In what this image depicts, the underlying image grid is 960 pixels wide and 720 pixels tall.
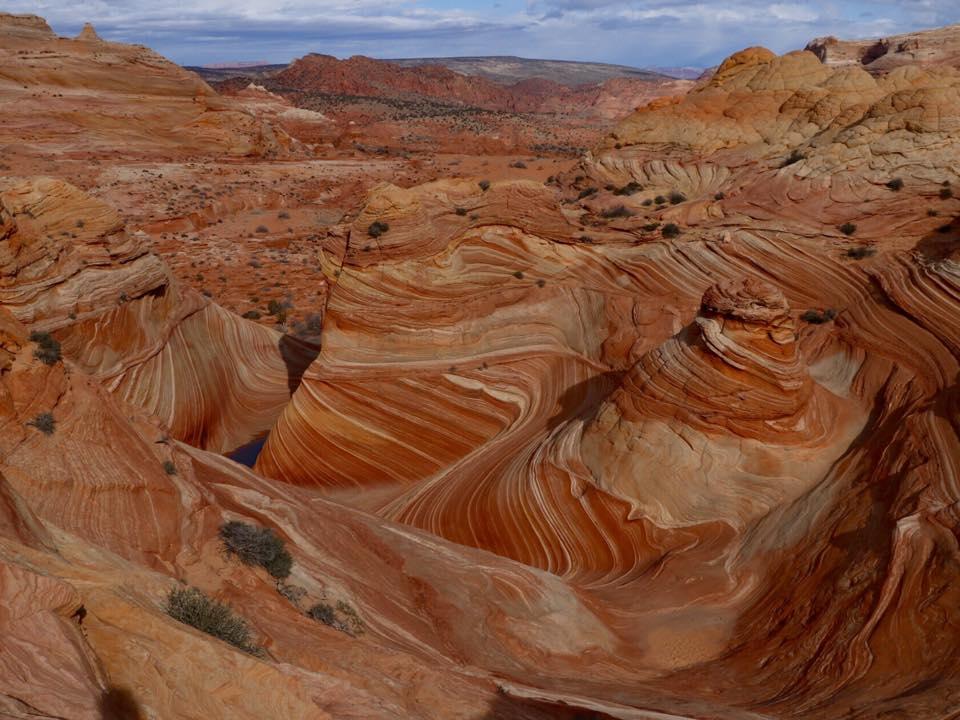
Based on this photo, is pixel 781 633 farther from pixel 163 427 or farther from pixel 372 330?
pixel 372 330

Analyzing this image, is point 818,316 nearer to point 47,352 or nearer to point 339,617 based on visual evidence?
point 339,617

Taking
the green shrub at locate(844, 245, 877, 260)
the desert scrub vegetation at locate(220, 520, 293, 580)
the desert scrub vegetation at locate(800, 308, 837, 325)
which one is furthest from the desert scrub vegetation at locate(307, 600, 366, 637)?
the green shrub at locate(844, 245, 877, 260)

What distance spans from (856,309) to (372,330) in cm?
884

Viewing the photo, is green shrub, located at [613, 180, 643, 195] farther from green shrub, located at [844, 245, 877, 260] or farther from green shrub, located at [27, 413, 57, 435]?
green shrub, located at [27, 413, 57, 435]

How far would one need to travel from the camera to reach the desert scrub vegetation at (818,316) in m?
12.6

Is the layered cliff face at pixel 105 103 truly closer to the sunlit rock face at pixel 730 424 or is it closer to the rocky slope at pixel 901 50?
the rocky slope at pixel 901 50

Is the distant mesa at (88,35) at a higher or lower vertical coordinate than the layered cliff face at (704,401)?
higher

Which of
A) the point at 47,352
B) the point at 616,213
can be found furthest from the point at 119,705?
the point at 616,213

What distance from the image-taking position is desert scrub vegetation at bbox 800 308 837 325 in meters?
12.6

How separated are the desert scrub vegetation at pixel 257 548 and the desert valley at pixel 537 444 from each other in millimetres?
30

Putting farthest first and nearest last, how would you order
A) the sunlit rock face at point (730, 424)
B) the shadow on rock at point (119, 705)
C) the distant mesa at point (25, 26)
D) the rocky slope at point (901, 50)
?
the distant mesa at point (25, 26) < the rocky slope at point (901, 50) < the sunlit rock face at point (730, 424) < the shadow on rock at point (119, 705)

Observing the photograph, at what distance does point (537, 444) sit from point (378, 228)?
5123mm

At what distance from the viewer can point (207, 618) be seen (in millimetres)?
4996

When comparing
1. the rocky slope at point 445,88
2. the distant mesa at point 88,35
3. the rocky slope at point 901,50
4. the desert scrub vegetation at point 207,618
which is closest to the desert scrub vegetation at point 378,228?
the desert scrub vegetation at point 207,618
